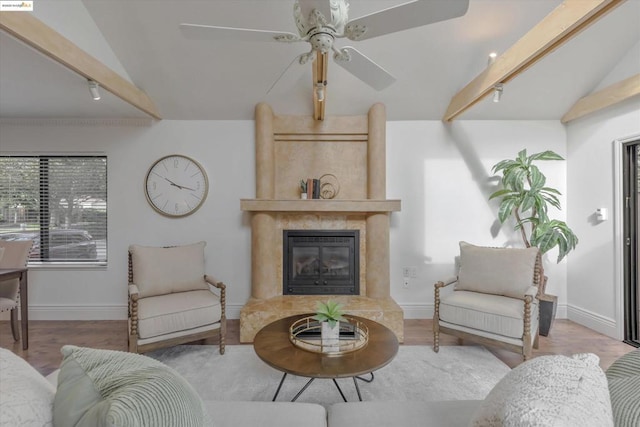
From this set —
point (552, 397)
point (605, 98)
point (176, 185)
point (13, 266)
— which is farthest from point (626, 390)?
point (13, 266)

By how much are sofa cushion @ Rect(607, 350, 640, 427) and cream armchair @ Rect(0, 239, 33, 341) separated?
4241mm

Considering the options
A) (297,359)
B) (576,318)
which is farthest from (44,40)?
(576,318)

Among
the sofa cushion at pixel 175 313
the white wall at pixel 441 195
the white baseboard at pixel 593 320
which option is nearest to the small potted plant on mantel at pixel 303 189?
the white wall at pixel 441 195

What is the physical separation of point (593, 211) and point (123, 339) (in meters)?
5.23

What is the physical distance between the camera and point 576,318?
3496 millimetres

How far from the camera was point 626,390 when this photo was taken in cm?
90

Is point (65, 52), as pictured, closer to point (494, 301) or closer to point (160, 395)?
point (160, 395)

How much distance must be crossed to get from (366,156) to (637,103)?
2.62m

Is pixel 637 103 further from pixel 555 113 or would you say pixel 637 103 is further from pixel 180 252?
pixel 180 252

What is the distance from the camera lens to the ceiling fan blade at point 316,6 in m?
1.35

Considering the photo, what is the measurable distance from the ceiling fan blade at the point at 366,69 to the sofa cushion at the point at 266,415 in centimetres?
185

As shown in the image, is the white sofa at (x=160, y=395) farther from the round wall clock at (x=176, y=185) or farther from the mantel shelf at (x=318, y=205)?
the round wall clock at (x=176, y=185)

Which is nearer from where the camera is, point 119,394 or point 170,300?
point 119,394

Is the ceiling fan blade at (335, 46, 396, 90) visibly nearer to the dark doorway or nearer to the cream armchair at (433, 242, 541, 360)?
the cream armchair at (433, 242, 541, 360)
